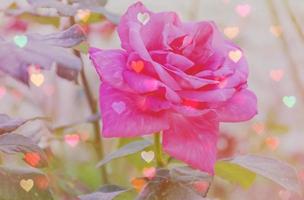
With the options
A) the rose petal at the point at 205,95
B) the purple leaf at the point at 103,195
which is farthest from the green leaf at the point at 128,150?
the rose petal at the point at 205,95

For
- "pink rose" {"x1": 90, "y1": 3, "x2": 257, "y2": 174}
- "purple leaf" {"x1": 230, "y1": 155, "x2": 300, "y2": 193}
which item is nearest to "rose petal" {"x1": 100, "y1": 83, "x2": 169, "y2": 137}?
"pink rose" {"x1": 90, "y1": 3, "x2": 257, "y2": 174}

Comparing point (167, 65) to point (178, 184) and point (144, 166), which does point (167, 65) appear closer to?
point (178, 184)

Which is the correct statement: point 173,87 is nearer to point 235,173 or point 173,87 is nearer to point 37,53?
point 37,53

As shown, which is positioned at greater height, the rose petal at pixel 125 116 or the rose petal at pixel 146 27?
the rose petal at pixel 146 27

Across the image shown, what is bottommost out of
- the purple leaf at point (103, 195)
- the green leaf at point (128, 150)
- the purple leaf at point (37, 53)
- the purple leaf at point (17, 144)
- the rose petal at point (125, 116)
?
the green leaf at point (128, 150)

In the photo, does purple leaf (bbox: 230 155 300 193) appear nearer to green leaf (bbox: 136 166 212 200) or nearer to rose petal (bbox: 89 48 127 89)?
green leaf (bbox: 136 166 212 200)

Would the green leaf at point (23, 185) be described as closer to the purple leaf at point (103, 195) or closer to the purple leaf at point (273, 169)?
the purple leaf at point (103, 195)

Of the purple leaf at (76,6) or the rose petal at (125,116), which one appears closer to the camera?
the rose petal at (125,116)

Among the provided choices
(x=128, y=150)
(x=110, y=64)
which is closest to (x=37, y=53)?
(x=110, y=64)
